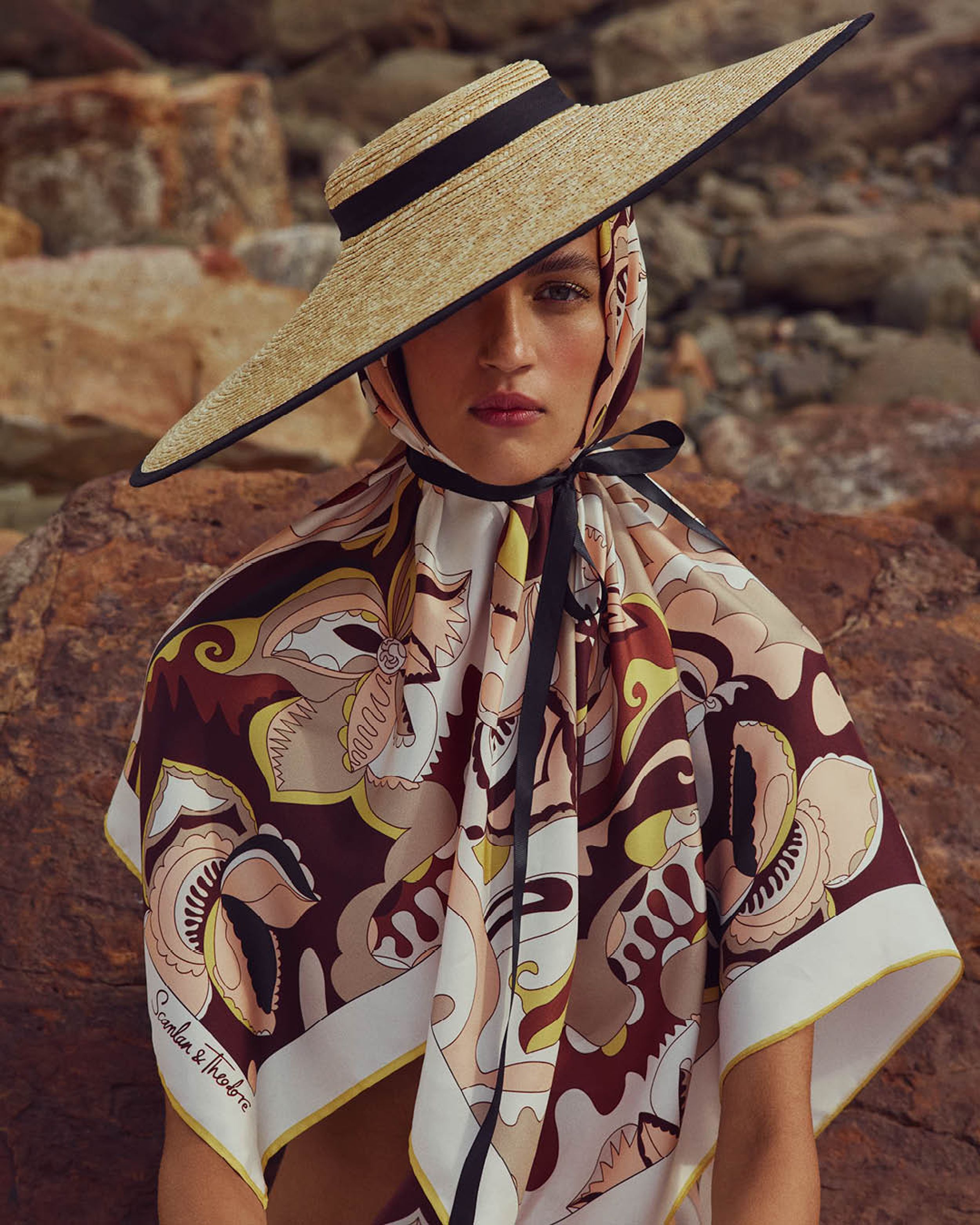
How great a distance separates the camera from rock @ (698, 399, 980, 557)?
13.5 feet

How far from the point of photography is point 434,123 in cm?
125

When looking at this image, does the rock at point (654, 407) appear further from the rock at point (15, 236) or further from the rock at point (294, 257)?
→ the rock at point (15, 236)

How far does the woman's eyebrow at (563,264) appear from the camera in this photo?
1.23 meters

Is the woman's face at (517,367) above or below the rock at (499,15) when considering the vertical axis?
above

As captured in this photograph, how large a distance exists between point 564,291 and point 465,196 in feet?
0.40

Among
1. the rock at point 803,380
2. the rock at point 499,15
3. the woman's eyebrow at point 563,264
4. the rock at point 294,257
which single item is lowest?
the rock at point 803,380

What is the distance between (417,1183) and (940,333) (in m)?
5.98

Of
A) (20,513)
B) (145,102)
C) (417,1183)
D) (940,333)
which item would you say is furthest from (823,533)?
(145,102)

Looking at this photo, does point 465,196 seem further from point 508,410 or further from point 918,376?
point 918,376

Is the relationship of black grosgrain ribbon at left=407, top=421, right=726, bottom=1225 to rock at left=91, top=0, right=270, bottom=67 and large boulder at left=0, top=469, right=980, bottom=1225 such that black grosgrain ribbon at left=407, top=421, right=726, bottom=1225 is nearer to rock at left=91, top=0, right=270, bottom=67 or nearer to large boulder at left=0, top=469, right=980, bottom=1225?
large boulder at left=0, top=469, right=980, bottom=1225

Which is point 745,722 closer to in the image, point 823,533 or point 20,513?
point 823,533

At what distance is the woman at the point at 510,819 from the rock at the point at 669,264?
19.4 ft

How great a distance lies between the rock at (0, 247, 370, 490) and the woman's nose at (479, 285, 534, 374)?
3.26m

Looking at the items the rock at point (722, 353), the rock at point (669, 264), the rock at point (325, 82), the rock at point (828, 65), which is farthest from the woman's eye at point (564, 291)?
the rock at point (325, 82)
